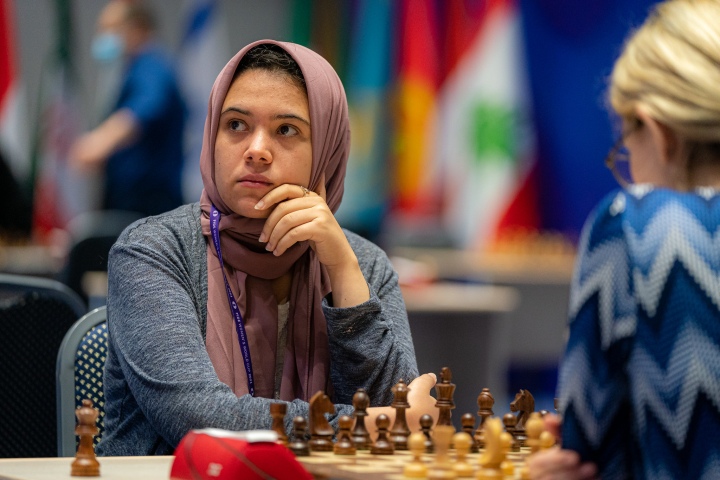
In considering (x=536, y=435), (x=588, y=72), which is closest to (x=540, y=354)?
(x=588, y=72)

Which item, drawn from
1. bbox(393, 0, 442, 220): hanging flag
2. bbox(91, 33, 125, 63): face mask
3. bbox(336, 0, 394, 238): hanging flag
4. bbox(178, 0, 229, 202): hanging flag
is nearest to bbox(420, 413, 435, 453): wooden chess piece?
bbox(91, 33, 125, 63): face mask

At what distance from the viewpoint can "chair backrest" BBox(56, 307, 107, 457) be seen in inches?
95.3

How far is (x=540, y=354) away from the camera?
27.1 ft

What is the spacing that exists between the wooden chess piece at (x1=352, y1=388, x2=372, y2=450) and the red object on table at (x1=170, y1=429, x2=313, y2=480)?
0.25m

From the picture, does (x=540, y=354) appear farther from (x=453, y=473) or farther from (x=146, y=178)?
(x=453, y=473)

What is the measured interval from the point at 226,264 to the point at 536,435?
37.0 inches

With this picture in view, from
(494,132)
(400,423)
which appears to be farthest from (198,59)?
(400,423)

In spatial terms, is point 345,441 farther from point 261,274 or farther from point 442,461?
point 261,274

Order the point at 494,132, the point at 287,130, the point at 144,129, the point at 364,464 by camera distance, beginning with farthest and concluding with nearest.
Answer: the point at 494,132 → the point at 144,129 → the point at 287,130 → the point at 364,464

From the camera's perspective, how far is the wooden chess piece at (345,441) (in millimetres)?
1641

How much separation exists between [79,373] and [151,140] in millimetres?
5198

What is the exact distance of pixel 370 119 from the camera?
32.9 ft

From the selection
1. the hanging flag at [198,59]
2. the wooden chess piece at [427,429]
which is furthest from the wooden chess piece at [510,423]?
the hanging flag at [198,59]

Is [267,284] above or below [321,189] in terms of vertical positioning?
below
